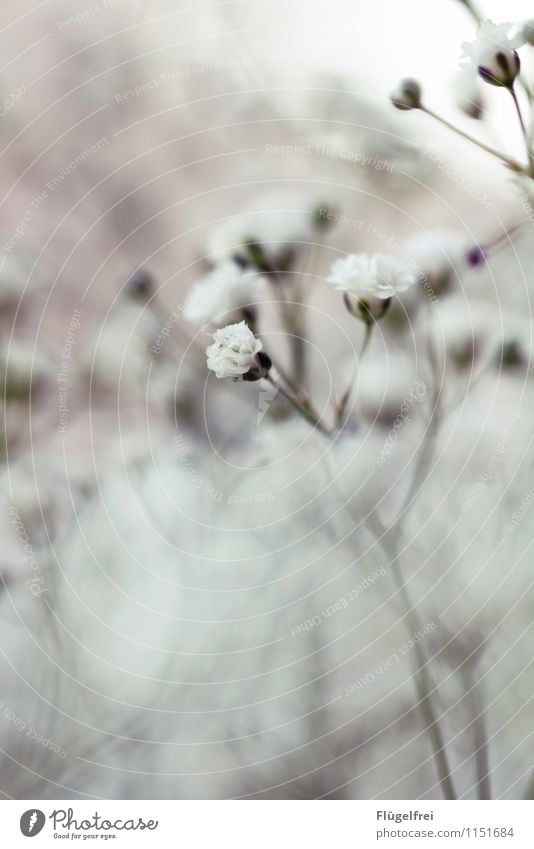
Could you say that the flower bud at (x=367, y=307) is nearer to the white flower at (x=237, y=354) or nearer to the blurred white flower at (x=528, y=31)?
the white flower at (x=237, y=354)

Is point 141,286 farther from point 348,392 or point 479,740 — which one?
point 479,740

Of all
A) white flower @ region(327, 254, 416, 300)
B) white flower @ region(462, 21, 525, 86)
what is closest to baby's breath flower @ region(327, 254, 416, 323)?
white flower @ region(327, 254, 416, 300)

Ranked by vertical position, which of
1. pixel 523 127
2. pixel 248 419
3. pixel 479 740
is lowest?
pixel 479 740

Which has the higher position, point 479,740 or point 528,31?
point 528,31

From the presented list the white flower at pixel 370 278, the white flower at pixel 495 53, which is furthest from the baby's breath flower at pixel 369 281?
the white flower at pixel 495 53

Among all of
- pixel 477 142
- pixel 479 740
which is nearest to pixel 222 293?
pixel 477 142

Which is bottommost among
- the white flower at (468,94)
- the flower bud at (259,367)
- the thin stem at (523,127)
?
the flower bud at (259,367)
